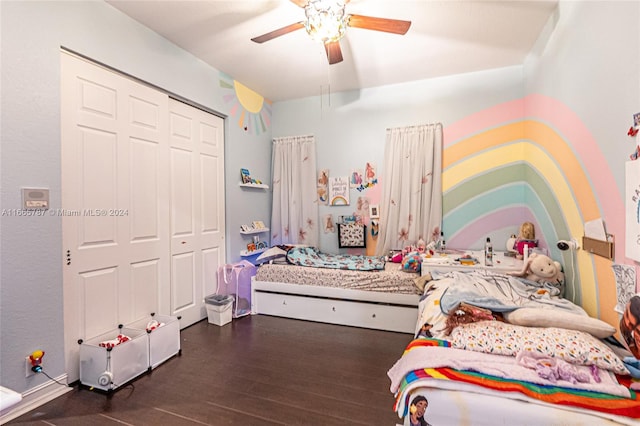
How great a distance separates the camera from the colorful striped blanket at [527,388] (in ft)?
3.08

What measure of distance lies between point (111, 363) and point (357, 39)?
3161 millimetres

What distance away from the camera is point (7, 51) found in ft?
5.42

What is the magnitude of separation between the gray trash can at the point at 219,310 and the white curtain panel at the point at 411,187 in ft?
6.19

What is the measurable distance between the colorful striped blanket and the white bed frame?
160 centimetres

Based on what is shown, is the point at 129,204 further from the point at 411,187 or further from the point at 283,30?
the point at 411,187

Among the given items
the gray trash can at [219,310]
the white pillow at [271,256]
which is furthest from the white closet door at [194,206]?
the white pillow at [271,256]

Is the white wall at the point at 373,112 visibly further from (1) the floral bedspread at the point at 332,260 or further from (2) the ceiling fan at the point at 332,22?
(2) the ceiling fan at the point at 332,22

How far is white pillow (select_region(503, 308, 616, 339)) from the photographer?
4.35ft

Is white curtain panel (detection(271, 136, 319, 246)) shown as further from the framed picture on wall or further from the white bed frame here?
the white bed frame

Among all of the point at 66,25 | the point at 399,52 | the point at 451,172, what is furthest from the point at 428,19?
the point at 66,25

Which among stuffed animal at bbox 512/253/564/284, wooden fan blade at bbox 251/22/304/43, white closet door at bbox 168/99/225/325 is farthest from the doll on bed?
white closet door at bbox 168/99/225/325

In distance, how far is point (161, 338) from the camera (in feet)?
7.24

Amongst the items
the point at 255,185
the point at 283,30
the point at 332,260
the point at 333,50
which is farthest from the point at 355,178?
the point at 283,30

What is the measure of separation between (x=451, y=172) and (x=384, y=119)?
42.0 inches
